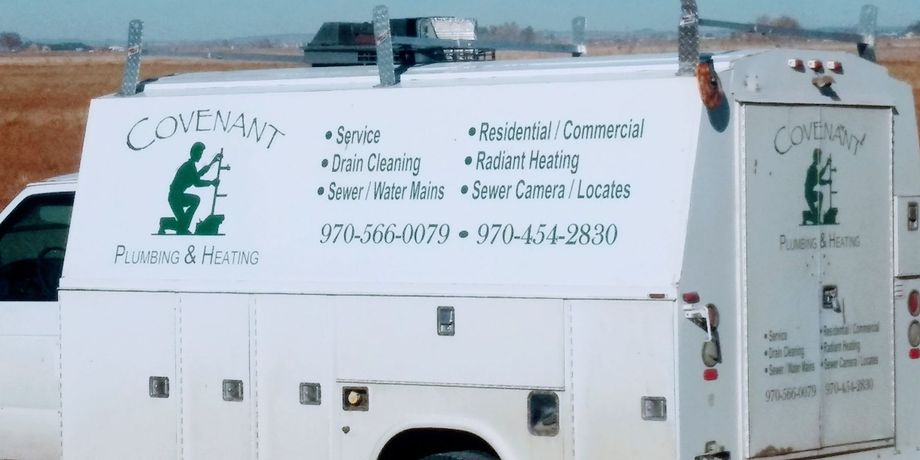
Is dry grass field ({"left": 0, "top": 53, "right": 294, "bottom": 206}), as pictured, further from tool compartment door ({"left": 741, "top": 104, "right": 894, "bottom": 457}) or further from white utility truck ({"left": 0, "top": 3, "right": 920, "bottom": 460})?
tool compartment door ({"left": 741, "top": 104, "right": 894, "bottom": 457})

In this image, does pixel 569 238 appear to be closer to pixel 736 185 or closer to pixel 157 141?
pixel 736 185

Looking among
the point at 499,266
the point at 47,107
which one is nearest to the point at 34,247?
the point at 499,266

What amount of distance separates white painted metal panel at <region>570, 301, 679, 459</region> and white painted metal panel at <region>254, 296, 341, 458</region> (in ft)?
3.89

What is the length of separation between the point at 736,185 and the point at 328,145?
1.85 metres

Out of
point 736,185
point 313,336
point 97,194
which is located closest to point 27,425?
point 97,194

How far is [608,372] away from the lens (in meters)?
5.95

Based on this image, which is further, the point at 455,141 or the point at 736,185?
the point at 455,141

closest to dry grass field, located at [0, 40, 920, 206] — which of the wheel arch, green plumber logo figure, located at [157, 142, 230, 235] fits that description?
green plumber logo figure, located at [157, 142, 230, 235]

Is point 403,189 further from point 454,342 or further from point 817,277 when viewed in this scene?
point 817,277

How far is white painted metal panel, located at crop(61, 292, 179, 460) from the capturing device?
7105mm

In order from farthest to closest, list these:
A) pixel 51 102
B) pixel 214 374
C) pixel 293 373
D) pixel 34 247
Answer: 1. pixel 51 102
2. pixel 34 247
3. pixel 214 374
4. pixel 293 373

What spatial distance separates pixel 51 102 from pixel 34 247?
4675 cm

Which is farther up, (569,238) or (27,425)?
(569,238)

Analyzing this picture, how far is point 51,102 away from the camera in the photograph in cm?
5300
